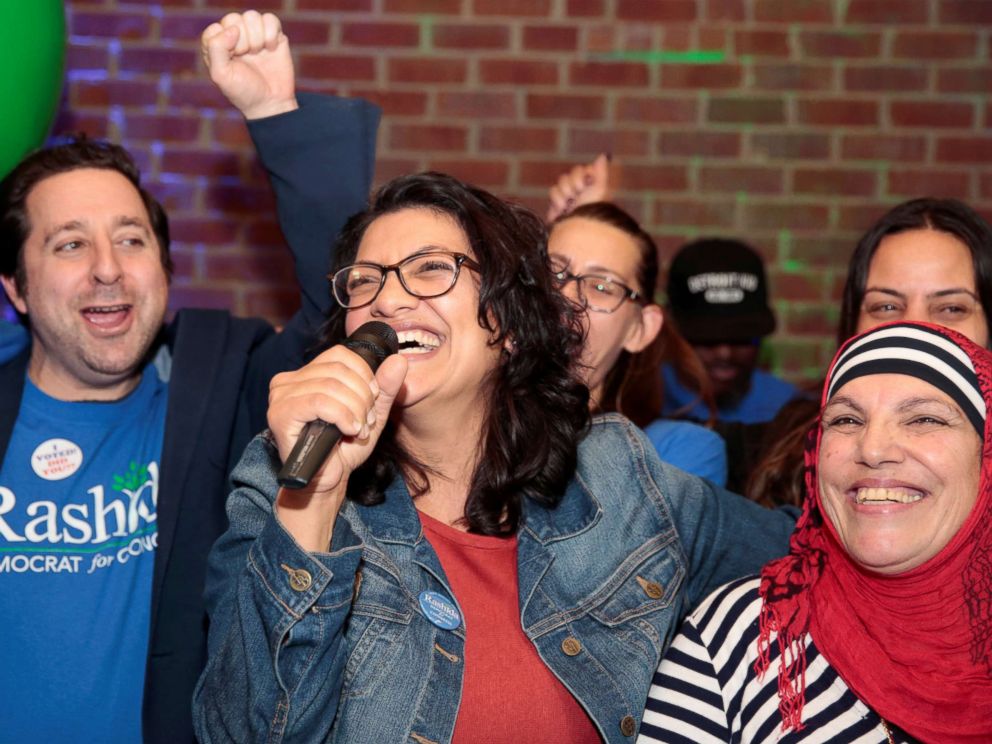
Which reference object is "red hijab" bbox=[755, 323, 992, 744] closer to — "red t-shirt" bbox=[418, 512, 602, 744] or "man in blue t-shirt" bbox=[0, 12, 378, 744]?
"red t-shirt" bbox=[418, 512, 602, 744]

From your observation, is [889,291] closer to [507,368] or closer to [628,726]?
[507,368]

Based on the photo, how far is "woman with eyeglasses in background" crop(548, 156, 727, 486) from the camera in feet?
7.57

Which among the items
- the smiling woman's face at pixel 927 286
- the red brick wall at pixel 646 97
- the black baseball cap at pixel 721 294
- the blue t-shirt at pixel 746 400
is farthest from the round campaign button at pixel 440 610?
the red brick wall at pixel 646 97

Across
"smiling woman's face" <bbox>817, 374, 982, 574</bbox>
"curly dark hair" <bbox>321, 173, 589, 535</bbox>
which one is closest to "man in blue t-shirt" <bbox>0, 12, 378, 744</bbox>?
"curly dark hair" <bbox>321, 173, 589, 535</bbox>

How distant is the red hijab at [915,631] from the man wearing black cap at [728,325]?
1403mm

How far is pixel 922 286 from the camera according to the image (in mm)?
2189

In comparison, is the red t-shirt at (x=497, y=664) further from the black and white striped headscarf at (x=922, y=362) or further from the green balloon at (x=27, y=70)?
the green balloon at (x=27, y=70)

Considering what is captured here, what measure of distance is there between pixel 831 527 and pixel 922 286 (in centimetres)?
68

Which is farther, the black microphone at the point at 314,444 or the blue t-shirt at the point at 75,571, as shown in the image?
the blue t-shirt at the point at 75,571

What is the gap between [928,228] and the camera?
225 centimetres

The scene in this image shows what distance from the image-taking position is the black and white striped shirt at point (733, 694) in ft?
5.48

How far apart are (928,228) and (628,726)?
3.83ft

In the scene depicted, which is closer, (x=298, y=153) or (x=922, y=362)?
(x=922, y=362)

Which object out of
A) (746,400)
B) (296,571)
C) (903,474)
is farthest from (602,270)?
(296,571)
